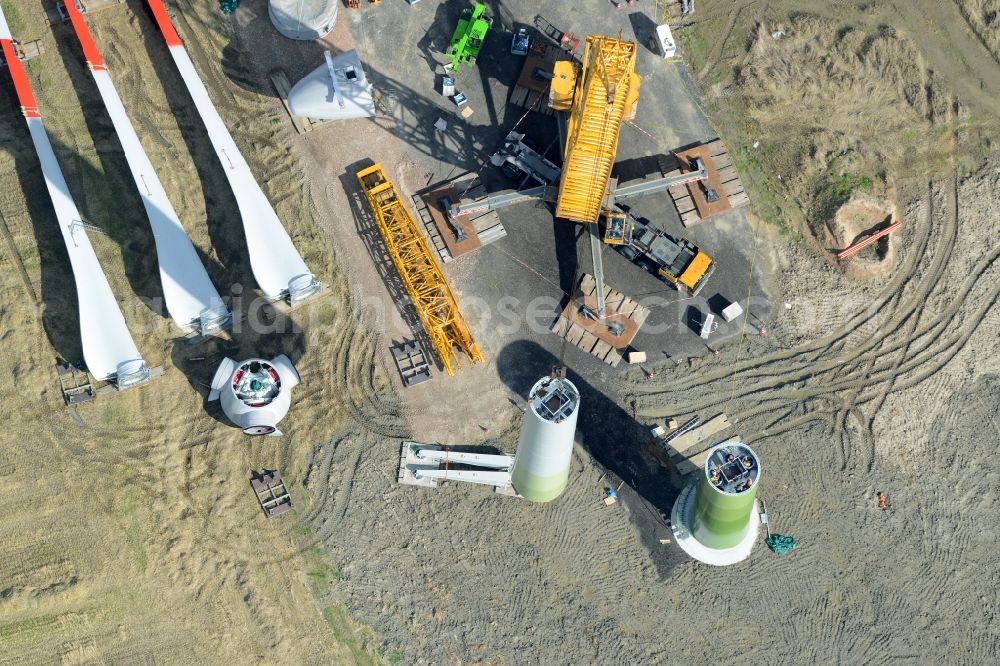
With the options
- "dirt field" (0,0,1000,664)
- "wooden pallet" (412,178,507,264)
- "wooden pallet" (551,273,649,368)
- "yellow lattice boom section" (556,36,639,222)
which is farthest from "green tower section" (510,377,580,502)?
"wooden pallet" (412,178,507,264)

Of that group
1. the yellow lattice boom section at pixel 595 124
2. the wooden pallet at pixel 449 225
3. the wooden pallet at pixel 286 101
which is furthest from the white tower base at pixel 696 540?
the wooden pallet at pixel 286 101

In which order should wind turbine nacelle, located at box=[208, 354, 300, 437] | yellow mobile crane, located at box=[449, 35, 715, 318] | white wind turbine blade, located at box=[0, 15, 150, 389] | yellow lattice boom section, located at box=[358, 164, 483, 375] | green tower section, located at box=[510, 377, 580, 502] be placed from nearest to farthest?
green tower section, located at box=[510, 377, 580, 502] < yellow mobile crane, located at box=[449, 35, 715, 318] < wind turbine nacelle, located at box=[208, 354, 300, 437] < white wind turbine blade, located at box=[0, 15, 150, 389] < yellow lattice boom section, located at box=[358, 164, 483, 375]

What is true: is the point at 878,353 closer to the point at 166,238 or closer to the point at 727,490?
the point at 727,490

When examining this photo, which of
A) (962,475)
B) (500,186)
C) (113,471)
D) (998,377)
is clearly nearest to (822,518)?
(962,475)

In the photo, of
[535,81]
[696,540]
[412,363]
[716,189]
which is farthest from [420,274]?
[696,540]

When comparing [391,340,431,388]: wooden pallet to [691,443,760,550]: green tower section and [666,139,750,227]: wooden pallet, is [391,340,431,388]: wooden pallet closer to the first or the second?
[691,443,760,550]: green tower section

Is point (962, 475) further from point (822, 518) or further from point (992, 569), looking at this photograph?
point (822, 518)

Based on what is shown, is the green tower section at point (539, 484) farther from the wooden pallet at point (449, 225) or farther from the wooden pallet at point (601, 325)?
Result: the wooden pallet at point (449, 225)
